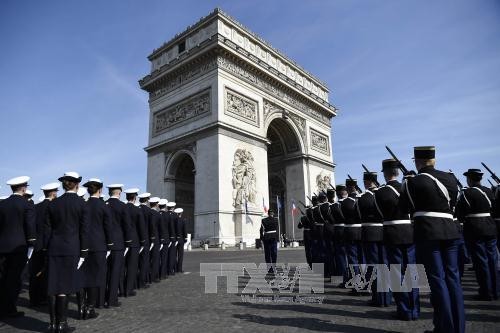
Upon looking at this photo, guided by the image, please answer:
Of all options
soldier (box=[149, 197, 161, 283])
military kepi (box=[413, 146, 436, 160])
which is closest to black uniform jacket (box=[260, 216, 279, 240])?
soldier (box=[149, 197, 161, 283])

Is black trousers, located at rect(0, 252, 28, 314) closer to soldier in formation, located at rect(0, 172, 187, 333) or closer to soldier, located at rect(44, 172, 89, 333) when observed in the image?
soldier in formation, located at rect(0, 172, 187, 333)

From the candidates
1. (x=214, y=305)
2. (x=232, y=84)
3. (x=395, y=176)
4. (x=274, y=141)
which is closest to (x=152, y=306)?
(x=214, y=305)

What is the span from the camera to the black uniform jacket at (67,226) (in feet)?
15.8

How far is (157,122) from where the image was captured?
29.2 m

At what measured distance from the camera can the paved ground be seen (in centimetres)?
447

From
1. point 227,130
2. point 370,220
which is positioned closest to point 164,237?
point 370,220

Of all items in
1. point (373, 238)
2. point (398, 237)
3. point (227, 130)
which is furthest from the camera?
point (227, 130)

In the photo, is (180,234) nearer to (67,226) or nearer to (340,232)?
(340,232)

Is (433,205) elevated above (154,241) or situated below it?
above

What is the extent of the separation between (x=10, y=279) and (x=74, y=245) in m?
1.87

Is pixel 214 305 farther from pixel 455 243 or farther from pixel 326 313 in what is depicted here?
pixel 455 243

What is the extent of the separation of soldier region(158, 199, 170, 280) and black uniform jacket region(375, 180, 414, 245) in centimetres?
599

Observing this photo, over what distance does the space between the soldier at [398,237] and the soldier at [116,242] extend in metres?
4.56

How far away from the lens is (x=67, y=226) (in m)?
4.88
